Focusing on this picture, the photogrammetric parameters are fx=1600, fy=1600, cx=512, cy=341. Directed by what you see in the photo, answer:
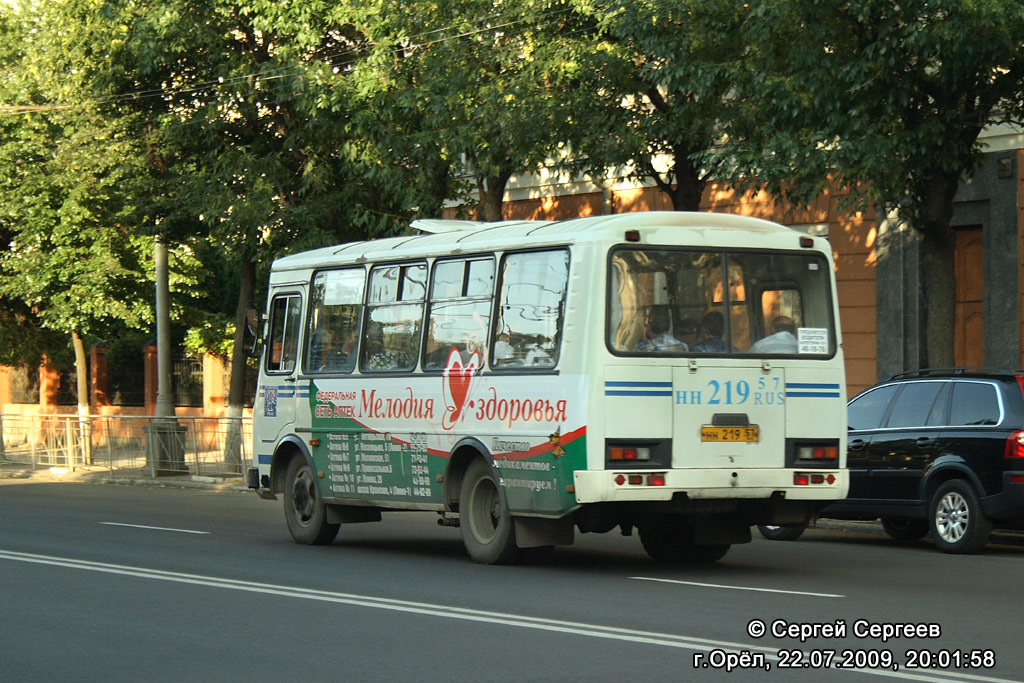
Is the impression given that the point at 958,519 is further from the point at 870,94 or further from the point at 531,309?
the point at 531,309

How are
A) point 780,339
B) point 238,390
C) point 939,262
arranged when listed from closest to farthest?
1. point 780,339
2. point 939,262
3. point 238,390

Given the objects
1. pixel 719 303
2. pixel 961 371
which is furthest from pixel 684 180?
pixel 719 303

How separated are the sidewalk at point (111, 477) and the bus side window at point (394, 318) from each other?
12.4 meters

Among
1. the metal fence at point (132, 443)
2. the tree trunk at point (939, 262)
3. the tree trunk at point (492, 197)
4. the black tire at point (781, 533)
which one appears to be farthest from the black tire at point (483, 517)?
the metal fence at point (132, 443)

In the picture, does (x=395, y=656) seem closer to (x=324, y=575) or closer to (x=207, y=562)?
(x=324, y=575)

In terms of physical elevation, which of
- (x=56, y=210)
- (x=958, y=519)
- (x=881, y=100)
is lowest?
(x=958, y=519)

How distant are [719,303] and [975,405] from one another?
373 cm

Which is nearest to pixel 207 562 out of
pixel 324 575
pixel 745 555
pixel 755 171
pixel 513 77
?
pixel 324 575

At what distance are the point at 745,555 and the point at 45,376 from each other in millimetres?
35825

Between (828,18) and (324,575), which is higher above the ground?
(828,18)

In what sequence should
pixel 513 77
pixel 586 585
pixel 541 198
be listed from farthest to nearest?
pixel 541 198 < pixel 513 77 < pixel 586 585

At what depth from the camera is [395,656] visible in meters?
8.64

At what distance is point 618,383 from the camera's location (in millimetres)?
12438

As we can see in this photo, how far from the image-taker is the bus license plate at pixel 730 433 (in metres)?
12.6
